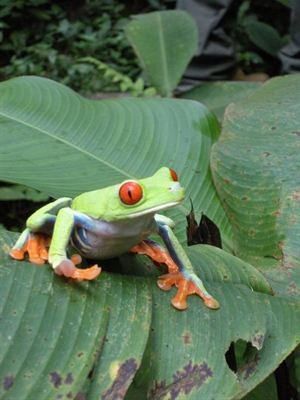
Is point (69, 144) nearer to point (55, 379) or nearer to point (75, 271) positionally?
point (75, 271)

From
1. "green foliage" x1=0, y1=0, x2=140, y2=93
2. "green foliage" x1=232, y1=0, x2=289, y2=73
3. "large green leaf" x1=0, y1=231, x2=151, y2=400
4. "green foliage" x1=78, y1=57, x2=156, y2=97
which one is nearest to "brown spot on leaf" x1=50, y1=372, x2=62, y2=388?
"large green leaf" x1=0, y1=231, x2=151, y2=400

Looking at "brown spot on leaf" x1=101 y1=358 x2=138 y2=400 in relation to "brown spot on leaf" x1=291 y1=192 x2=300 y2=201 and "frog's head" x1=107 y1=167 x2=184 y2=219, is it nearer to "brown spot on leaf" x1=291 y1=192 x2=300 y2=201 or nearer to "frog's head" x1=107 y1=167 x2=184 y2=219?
"frog's head" x1=107 y1=167 x2=184 y2=219

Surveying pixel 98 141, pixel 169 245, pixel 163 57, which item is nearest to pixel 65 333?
pixel 169 245

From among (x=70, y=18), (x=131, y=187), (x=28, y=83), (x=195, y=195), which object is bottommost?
(x=70, y=18)

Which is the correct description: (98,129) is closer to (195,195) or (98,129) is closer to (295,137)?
(195,195)

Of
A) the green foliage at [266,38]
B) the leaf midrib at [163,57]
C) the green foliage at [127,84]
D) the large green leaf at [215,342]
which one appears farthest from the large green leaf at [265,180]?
the green foliage at [266,38]

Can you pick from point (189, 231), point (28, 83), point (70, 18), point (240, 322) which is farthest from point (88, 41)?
point (240, 322)
